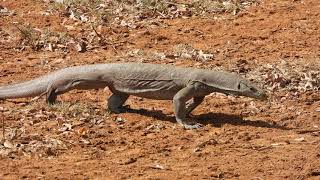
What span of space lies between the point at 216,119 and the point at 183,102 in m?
0.46

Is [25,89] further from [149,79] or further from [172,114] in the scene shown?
[172,114]

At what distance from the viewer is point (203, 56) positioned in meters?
10.2

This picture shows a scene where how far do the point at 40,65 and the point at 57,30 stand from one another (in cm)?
150

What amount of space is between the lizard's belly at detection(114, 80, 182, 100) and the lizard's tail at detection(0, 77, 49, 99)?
2.79 feet

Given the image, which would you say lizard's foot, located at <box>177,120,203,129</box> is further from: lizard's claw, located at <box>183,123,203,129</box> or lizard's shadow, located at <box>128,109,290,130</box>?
lizard's shadow, located at <box>128,109,290,130</box>

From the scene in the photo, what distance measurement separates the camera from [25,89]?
8266 mm

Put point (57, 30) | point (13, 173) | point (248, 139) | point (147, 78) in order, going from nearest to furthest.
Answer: point (13, 173), point (248, 139), point (147, 78), point (57, 30)

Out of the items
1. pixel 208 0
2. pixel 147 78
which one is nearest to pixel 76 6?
pixel 208 0

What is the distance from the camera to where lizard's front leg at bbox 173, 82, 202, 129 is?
7.70 m

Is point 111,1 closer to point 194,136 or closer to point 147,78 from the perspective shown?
point 147,78

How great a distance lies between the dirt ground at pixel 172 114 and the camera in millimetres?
6465

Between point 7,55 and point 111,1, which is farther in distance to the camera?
point 111,1

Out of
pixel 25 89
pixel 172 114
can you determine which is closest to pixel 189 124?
pixel 172 114

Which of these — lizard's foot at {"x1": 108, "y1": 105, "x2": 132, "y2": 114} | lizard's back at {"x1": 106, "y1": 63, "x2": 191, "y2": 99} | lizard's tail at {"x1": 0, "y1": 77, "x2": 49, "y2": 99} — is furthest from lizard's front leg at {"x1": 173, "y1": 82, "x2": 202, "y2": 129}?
lizard's tail at {"x1": 0, "y1": 77, "x2": 49, "y2": 99}
